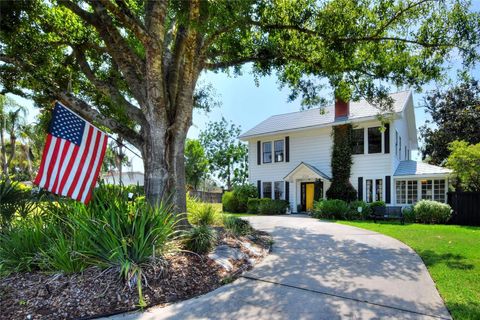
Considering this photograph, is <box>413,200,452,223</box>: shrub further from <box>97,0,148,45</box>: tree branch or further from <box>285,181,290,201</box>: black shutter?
<box>97,0,148,45</box>: tree branch

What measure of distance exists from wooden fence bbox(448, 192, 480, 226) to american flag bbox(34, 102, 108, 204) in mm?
16810

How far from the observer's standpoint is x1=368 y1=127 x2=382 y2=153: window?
770 inches

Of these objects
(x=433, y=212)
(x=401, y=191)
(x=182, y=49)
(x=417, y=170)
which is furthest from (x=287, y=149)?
(x=182, y=49)

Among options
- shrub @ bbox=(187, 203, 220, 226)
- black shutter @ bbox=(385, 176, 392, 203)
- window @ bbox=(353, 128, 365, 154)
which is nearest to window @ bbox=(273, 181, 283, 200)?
window @ bbox=(353, 128, 365, 154)

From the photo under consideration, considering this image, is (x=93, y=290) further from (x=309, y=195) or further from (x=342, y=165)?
(x=309, y=195)

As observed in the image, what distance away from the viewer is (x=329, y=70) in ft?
34.7

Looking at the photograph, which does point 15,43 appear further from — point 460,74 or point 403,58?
point 460,74

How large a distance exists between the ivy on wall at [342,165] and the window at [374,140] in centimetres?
108

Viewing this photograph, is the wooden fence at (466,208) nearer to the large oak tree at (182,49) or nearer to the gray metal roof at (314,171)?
the gray metal roof at (314,171)

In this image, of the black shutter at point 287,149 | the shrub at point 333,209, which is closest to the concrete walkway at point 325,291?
the shrub at point 333,209

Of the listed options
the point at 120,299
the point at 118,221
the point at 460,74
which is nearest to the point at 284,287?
the point at 120,299

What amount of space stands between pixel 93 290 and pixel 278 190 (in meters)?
19.3

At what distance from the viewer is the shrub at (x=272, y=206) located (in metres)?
21.4

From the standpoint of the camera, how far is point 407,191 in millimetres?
19266
